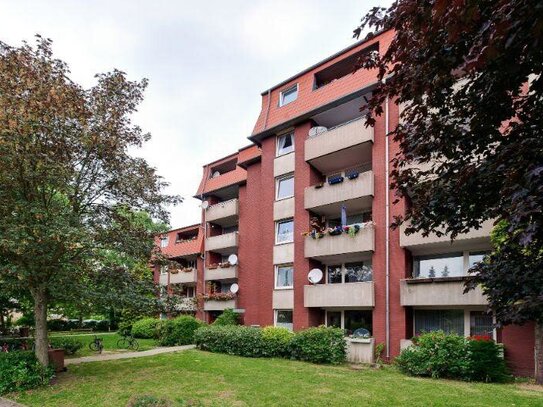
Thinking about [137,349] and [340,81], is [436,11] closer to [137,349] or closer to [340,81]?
[340,81]

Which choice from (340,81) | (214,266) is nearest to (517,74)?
(340,81)

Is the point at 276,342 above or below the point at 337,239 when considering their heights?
below

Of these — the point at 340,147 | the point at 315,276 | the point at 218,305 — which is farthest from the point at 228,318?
the point at 340,147

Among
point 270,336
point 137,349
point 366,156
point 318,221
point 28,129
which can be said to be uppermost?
point 366,156

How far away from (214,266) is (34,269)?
56.2 feet

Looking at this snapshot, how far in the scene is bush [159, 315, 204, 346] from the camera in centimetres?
2203

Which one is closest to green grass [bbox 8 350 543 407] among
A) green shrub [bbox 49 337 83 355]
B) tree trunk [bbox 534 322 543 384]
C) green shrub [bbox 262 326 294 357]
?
tree trunk [bbox 534 322 543 384]

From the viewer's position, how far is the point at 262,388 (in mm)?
10633

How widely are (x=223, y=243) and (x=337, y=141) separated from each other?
37.9ft

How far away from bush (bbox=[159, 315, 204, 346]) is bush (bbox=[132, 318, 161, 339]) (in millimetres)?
4444

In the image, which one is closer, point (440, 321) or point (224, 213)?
point (440, 321)

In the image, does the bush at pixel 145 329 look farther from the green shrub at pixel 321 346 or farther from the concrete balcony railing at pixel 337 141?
the concrete balcony railing at pixel 337 141

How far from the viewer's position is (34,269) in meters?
11.0

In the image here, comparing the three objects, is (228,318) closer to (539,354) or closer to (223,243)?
(223,243)
